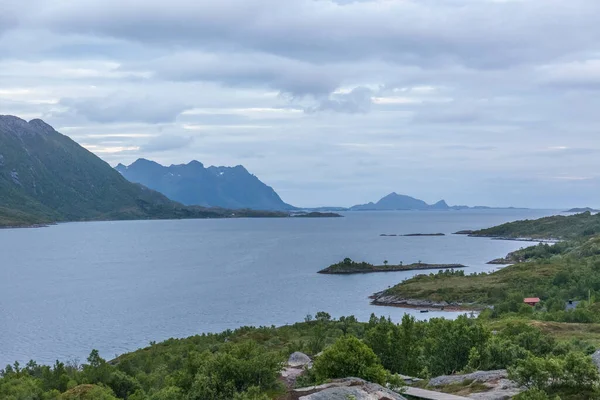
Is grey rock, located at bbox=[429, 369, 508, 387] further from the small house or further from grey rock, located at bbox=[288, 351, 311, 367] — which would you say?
the small house

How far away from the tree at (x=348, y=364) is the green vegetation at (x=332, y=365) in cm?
5

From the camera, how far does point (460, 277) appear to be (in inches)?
4680

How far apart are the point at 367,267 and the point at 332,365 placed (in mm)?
121530

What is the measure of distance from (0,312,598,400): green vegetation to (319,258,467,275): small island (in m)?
83.1

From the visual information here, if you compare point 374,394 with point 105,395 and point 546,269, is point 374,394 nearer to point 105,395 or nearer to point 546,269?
point 105,395

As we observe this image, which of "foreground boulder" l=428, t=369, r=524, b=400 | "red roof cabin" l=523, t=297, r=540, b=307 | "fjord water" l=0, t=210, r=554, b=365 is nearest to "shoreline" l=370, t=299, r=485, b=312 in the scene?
"fjord water" l=0, t=210, r=554, b=365

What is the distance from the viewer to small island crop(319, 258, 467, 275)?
144 m

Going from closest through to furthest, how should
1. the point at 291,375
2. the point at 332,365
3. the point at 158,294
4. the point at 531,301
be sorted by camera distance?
1. the point at 332,365
2. the point at 291,375
3. the point at 531,301
4. the point at 158,294

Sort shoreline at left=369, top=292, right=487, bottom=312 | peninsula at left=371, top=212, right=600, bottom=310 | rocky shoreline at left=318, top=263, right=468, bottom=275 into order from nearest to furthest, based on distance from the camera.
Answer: peninsula at left=371, top=212, right=600, bottom=310, shoreline at left=369, top=292, right=487, bottom=312, rocky shoreline at left=318, top=263, right=468, bottom=275

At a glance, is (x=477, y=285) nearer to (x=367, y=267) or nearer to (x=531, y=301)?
(x=531, y=301)

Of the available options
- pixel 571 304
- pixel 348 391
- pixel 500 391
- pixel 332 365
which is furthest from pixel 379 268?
pixel 348 391

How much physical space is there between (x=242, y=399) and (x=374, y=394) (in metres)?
5.57

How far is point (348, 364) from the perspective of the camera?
99.5ft

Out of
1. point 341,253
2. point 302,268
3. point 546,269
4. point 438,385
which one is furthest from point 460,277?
point 438,385
